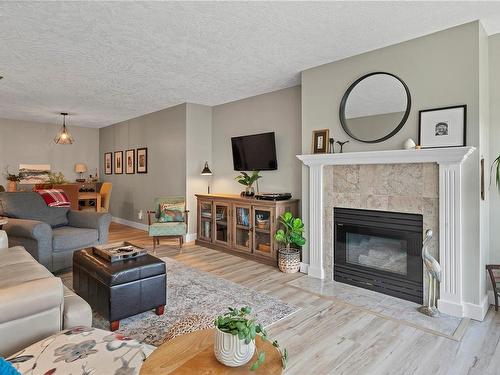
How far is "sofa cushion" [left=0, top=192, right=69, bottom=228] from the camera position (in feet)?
12.8

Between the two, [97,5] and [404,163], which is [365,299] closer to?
[404,163]

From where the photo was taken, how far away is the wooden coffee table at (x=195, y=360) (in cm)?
121

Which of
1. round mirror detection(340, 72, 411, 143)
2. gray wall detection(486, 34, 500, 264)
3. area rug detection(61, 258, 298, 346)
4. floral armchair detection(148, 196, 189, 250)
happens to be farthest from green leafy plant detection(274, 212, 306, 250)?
gray wall detection(486, 34, 500, 264)

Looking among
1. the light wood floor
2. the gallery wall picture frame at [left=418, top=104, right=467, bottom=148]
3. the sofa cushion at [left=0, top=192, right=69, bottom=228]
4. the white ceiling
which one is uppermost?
the white ceiling

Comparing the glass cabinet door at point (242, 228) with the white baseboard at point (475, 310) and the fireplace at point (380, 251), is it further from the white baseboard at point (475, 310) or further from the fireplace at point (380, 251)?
the white baseboard at point (475, 310)

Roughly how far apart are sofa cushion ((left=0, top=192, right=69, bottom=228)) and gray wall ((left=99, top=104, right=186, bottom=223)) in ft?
6.50

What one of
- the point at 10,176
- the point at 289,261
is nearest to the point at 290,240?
the point at 289,261

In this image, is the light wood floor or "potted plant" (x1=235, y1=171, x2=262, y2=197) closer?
the light wood floor

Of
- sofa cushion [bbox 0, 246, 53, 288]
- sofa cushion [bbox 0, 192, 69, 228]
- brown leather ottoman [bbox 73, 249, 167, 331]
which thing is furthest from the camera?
sofa cushion [bbox 0, 192, 69, 228]

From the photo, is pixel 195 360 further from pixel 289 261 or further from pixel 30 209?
pixel 30 209

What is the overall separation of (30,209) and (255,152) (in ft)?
10.6

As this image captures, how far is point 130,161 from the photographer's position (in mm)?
6934

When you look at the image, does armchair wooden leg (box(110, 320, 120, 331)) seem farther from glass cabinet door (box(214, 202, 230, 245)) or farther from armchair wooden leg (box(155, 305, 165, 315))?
glass cabinet door (box(214, 202, 230, 245))

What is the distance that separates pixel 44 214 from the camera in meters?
4.08
